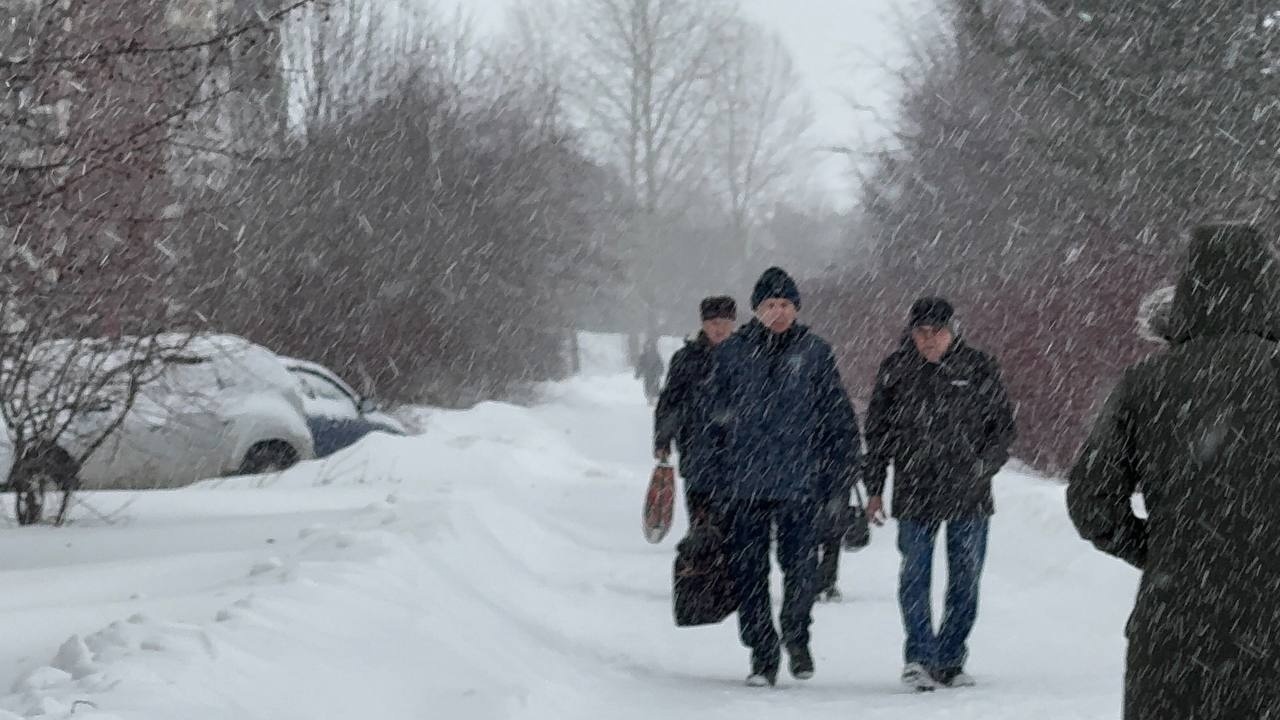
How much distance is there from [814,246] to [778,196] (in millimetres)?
9450

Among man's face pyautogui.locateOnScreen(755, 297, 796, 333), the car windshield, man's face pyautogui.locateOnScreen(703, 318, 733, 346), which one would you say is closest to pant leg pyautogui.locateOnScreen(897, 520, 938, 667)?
man's face pyautogui.locateOnScreen(755, 297, 796, 333)

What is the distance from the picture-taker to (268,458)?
17.5 m

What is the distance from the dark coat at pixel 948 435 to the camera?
814 centimetres

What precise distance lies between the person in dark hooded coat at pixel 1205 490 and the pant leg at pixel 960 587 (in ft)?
13.0

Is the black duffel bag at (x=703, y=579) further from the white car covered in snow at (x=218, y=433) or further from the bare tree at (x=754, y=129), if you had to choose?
the bare tree at (x=754, y=129)

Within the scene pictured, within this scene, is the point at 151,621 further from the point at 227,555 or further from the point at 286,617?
the point at 227,555

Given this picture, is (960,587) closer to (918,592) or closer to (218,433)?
(918,592)

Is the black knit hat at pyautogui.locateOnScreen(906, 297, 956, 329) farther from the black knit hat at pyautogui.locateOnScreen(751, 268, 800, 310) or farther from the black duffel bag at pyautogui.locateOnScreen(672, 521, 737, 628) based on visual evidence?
the black duffel bag at pyautogui.locateOnScreen(672, 521, 737, 628)

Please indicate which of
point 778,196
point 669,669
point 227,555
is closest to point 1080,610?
point 669,669

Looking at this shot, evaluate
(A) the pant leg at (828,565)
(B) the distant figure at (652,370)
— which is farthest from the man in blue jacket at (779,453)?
(B) the distant figure at (652,370)

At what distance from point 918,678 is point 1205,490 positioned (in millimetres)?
4190

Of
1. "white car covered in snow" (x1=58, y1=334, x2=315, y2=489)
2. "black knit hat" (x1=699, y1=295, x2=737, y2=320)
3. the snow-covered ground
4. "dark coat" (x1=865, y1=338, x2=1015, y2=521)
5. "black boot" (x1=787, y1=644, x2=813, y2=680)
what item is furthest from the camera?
"white car covered in snow" (x1=58, y1=334, x2=315, y2=489)

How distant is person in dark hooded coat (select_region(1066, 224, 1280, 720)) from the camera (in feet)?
13.0

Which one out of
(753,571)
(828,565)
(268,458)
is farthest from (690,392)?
(268,458)
